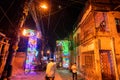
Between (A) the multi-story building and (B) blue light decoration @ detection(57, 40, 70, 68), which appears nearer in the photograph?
(A) the multi-story building

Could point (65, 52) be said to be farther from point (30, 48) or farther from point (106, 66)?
point (106, 66)

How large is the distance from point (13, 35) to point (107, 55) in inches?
372

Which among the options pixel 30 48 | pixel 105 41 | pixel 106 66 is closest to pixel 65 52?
pixel 30 48

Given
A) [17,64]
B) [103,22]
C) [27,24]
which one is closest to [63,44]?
[27,24]

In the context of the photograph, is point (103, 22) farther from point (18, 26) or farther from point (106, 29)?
point (18, 26)

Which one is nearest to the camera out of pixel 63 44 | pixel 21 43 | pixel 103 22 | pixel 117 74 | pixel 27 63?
pixel 117 74

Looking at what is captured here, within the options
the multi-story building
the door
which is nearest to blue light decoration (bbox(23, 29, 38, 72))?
the multi-story building

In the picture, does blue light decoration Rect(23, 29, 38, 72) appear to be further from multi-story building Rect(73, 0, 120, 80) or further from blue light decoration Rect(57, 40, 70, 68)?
multi-story building Rect(73, 0, 120, 80)

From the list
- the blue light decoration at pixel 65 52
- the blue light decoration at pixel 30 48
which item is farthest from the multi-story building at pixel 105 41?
the blue light decoration at pixel 65 52

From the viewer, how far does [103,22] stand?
10.8 meters

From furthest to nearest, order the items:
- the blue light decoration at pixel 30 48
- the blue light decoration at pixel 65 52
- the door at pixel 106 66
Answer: the blue light decoration at pixel 65 52, the blue light decoration at pixel 30 48, the door at pixel 106 66

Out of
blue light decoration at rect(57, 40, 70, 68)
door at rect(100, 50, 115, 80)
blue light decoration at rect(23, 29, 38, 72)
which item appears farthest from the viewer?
blue light decoration at rect(57, 40, 70, 68)

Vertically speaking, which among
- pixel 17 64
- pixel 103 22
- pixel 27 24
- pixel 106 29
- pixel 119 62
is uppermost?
pixel 27 24

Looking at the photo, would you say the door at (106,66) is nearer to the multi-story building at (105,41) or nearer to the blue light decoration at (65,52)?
the multi-story building at (105,41)
